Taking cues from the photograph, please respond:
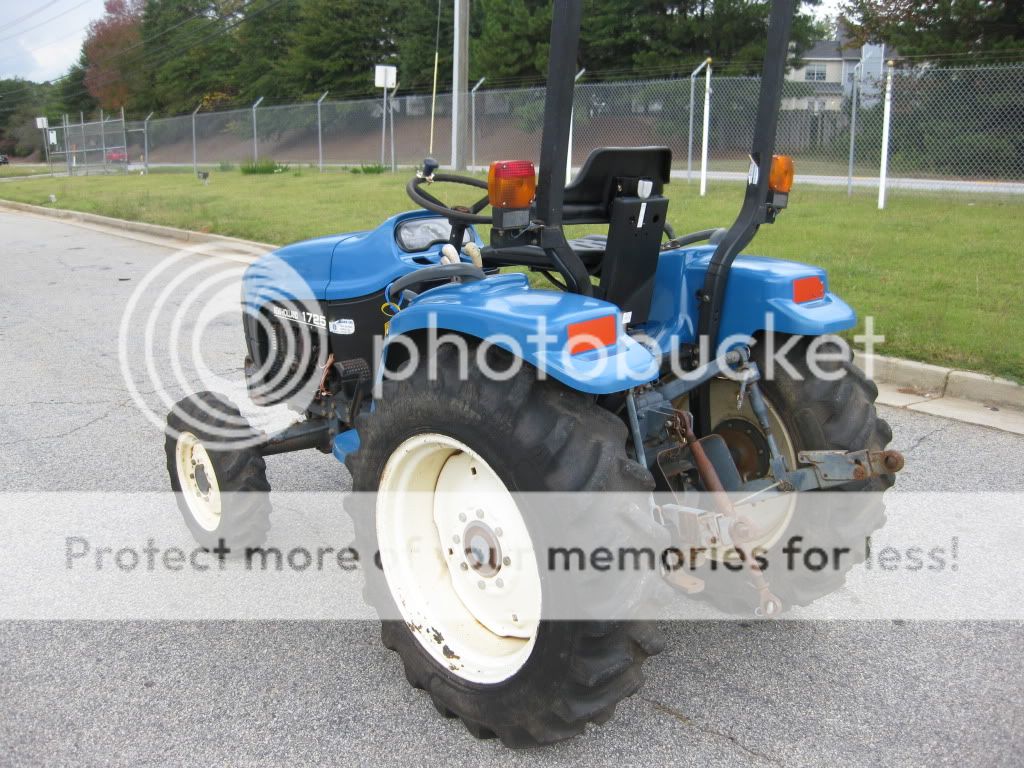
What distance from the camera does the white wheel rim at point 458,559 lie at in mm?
2670

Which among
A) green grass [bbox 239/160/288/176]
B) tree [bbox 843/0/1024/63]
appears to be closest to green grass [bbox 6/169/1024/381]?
green grass [bbox 239/160/288/176]

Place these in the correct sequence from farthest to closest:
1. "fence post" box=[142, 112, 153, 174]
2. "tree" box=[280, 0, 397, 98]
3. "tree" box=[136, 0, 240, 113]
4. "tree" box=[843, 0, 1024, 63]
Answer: "tree" box=[136, 0, 240, 113] → "tree" box=[280, 0, 397, 98] → "fence post" box=[142, 112, 153, 174] → "tree" box=[843, 0, 1024, 63]

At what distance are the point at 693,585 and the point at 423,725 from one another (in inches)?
36.0

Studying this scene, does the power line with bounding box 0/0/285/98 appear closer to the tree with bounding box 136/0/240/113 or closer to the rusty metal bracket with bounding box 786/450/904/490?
the tree with bounding box 136/0/240/113

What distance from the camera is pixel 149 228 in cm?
1555

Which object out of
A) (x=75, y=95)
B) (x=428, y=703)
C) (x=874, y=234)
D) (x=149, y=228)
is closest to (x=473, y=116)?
(x=149, y=228)

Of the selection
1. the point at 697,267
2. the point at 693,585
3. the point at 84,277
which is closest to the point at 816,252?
the point at 697,267

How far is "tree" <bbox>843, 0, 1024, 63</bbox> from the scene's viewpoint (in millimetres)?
21422

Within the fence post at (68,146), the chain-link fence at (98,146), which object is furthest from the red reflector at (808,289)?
the fence post at (68,146)

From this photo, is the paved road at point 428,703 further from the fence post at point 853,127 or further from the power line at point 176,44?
the power line at point 176,44

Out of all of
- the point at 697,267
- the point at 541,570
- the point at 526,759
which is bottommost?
the point at 526,759

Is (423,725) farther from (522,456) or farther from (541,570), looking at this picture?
(522,456)

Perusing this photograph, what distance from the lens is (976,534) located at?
12.9 feet

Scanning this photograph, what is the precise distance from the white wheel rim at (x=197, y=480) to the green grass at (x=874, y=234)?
14.7 ft
